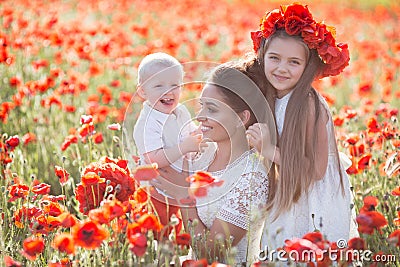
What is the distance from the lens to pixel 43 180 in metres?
4.53

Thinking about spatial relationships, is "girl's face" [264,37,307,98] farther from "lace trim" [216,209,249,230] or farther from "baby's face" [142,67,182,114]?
"lace trim" [216,209,249,230]

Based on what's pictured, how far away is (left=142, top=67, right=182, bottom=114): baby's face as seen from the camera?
3.39 meters

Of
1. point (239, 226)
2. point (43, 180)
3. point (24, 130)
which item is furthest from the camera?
point (24, 130)

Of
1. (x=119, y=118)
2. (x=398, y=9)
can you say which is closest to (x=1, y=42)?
(x=119, y=118)

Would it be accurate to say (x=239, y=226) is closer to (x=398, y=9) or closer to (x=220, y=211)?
(x=220, y=211)

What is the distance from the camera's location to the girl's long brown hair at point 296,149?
315cm

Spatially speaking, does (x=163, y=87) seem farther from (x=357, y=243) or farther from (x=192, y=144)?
(x=357, y=243)

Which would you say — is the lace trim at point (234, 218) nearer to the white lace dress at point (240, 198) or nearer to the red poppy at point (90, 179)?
the white lace dress at point (240, 198)

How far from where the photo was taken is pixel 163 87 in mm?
3410

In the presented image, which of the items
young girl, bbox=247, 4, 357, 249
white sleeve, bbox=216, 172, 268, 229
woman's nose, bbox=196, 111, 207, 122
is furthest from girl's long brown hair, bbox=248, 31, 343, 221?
woman's nose, bbox=196, 111, 207, 122

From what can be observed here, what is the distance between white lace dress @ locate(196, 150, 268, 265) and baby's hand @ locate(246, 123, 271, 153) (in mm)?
59

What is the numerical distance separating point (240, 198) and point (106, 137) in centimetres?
231

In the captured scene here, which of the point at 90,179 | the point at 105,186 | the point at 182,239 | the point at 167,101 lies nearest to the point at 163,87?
the point at 167,101

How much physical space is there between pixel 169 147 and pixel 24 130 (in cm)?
206
